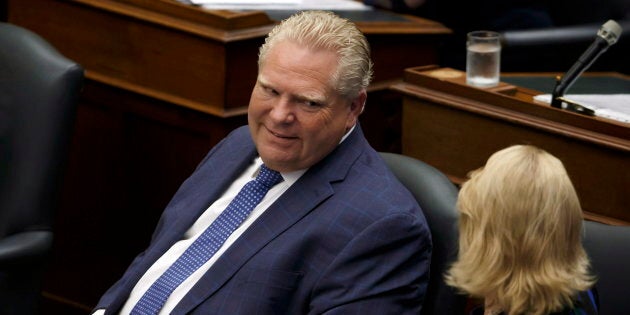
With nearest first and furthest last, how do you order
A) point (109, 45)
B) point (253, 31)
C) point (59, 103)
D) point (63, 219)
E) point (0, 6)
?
point (59, 103), point (253, 31), point (109, 45), point (63, 219), point (0, 6)

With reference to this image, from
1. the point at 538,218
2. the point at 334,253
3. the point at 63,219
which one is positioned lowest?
the point at 63,219

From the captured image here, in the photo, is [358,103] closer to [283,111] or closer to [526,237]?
[283,111]

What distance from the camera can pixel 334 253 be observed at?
233cm

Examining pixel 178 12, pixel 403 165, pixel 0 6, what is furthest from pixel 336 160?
pixel 0 6

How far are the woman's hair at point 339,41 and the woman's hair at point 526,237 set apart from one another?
0.44 metres

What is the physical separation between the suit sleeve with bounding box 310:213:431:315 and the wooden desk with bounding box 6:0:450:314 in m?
1.03

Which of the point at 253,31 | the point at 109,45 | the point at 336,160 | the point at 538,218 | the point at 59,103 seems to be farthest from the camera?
the point at 109,45

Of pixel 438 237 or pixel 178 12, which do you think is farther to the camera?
pixel 178 12

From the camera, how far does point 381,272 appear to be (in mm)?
2289

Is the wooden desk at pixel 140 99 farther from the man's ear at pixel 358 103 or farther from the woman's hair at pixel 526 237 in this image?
the woman's hair at pixel 526 237

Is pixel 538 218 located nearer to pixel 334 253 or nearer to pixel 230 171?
pixel 334 253

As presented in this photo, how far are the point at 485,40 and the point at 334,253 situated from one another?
0.98m

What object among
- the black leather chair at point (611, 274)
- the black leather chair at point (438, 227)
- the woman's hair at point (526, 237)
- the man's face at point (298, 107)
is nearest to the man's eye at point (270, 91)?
Result: the man's face at point (298, 107)

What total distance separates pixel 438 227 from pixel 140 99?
4.28 ft
